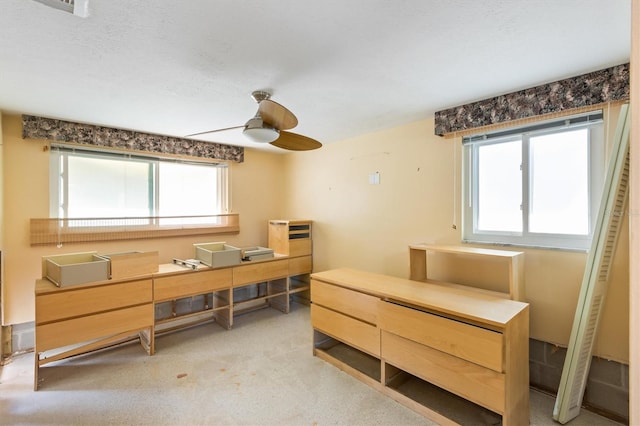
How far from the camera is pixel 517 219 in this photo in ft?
7.83

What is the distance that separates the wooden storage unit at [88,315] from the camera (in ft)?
7.55

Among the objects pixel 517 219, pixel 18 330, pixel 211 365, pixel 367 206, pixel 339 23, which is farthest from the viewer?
pixel 367 206

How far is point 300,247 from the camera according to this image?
400cm

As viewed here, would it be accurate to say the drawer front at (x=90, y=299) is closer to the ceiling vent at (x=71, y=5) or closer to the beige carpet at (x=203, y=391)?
the beige carpet at (x=203, y=391)

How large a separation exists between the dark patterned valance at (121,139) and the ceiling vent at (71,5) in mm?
2013

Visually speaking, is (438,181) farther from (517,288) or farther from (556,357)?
(556,357)

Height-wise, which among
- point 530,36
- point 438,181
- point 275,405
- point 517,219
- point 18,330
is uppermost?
point 530,36

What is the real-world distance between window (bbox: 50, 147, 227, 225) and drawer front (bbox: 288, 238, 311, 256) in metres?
1.04

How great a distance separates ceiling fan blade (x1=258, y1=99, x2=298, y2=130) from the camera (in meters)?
1.92

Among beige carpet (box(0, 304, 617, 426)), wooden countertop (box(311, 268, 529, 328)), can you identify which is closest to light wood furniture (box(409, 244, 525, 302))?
wooden countertop (box(311, 268, 529, 328))

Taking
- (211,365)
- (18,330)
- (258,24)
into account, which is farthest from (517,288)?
(18,330)

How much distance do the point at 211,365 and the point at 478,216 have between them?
8.71 ft

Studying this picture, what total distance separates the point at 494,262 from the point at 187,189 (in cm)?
337

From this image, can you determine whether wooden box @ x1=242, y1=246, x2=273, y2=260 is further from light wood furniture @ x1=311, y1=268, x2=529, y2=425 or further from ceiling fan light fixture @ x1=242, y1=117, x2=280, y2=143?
ceiling fan light fixture @ x1=242, y1=117, x2=280, y2=143
